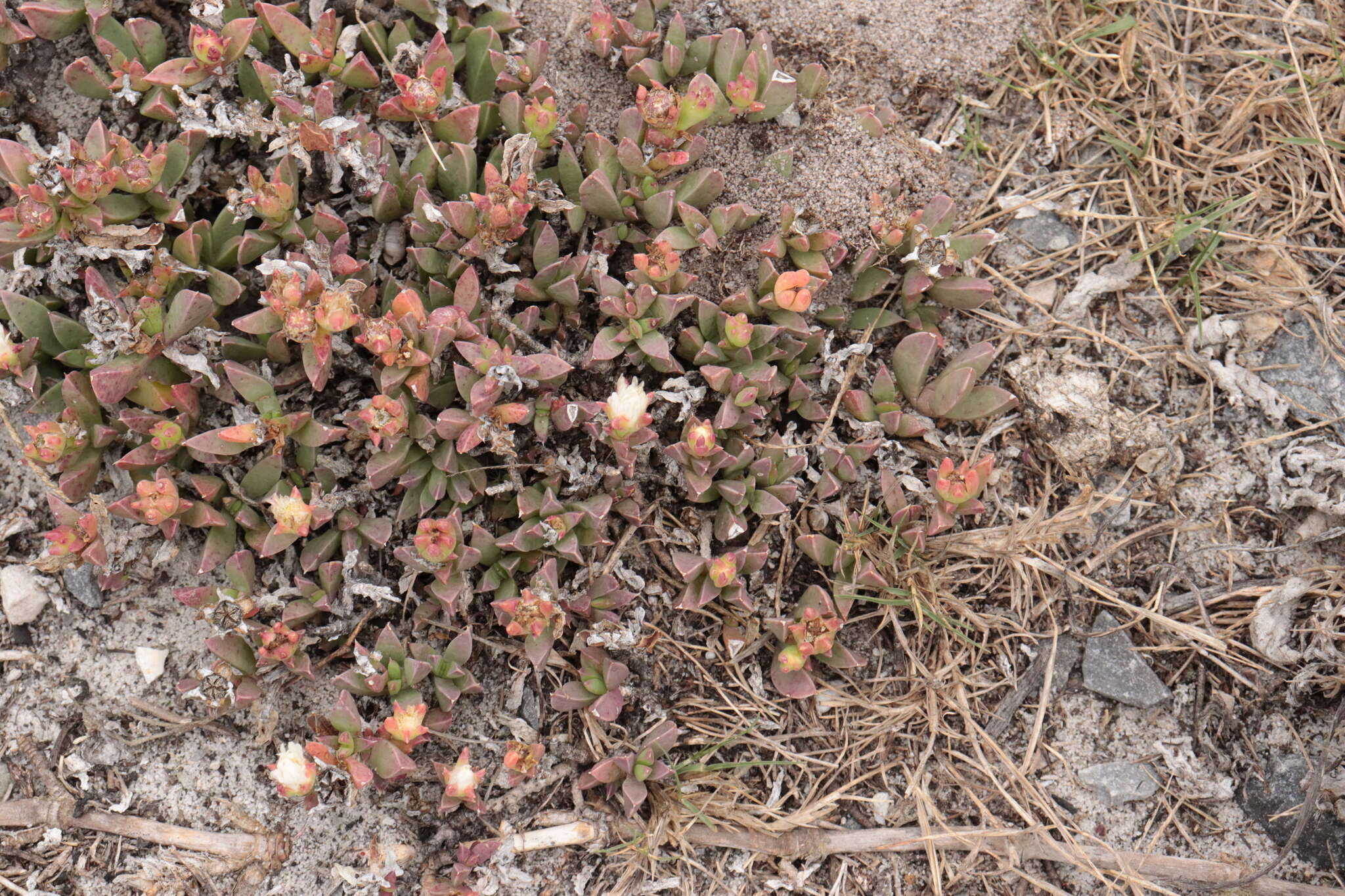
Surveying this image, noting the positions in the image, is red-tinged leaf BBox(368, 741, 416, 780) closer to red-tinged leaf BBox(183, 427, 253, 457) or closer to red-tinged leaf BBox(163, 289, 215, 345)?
red-tinged leaf BBox(183, 427, 253, 457)

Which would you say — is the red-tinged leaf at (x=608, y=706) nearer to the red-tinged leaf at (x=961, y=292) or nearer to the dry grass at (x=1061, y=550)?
the dry grass at (x=1061, y=550)

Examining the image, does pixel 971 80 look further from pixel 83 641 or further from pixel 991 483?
pixel 83 641

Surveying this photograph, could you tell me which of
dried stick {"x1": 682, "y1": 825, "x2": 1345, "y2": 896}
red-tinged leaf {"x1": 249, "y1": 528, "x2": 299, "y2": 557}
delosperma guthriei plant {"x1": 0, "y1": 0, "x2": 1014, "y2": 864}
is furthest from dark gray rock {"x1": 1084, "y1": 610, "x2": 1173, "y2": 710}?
red-tinged leaf {"x1": 249, "y1": 528, "x2": 299, "y2": 557}

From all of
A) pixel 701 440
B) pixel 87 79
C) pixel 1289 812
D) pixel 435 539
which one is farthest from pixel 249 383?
pixel 1289 812

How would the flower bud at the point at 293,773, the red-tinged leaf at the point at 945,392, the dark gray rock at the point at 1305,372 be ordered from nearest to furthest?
the flower bud at the point at 293,773
the red-tinged leaf at the point at 945,392
the dark gray rock at the point at 1305,372

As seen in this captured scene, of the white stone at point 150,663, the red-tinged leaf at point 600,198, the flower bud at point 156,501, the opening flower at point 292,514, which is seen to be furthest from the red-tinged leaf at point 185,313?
the red-tinged leaf at point 600,198

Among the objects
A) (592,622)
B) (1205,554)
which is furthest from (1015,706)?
(592,622)
